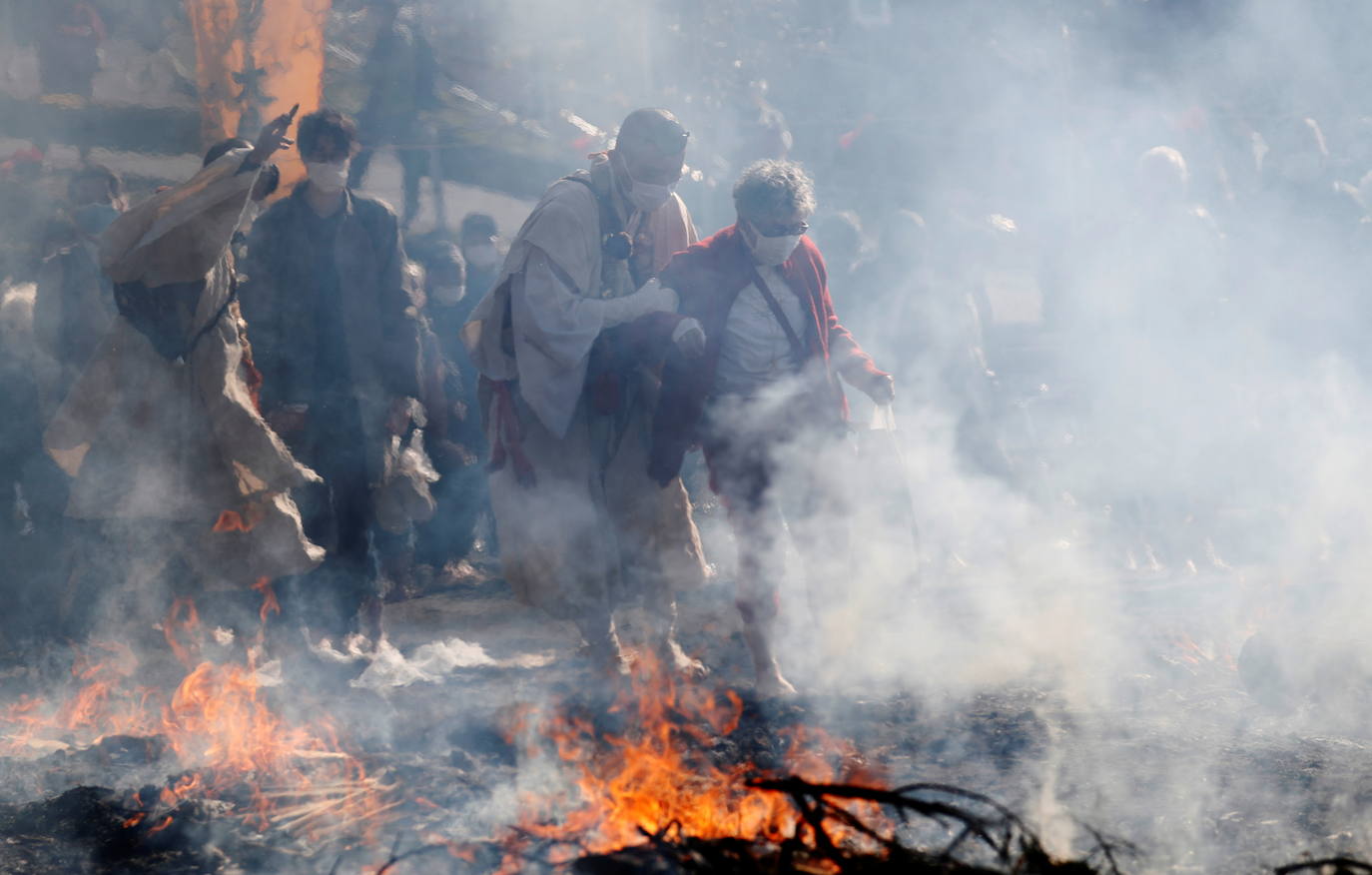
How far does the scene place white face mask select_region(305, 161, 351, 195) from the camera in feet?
18.3

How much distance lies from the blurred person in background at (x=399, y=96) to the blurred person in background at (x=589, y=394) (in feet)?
15.8

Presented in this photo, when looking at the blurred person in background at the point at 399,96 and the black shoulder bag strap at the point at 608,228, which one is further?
the blurred person in background at the point at 399,96

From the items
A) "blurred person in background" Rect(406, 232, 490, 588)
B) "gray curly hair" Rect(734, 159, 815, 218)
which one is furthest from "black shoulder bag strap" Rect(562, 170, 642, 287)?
"blurred person in background" Rect(406, 232, 490, 588)

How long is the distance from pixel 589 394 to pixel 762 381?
82 cm

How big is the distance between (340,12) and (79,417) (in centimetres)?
511

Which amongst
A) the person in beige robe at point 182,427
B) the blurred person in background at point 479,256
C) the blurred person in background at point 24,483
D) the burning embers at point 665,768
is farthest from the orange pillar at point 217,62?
the burning embers at point 665,768

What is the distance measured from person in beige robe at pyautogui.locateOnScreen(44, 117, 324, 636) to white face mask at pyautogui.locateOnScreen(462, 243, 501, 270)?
9.96 ft

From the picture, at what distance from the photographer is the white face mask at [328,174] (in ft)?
18.3

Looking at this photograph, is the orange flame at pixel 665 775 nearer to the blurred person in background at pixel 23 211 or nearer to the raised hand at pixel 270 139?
the raised hand at pixel 270 139

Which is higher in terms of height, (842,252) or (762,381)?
(762,381)

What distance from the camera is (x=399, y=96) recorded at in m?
9.41

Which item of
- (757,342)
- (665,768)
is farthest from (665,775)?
(757,342)

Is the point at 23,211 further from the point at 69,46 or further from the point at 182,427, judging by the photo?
the point at 182,427

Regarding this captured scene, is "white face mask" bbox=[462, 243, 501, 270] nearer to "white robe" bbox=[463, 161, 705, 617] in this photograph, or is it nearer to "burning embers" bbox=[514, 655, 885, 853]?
"white robe" bbox=[463, 161, 705, 617]
